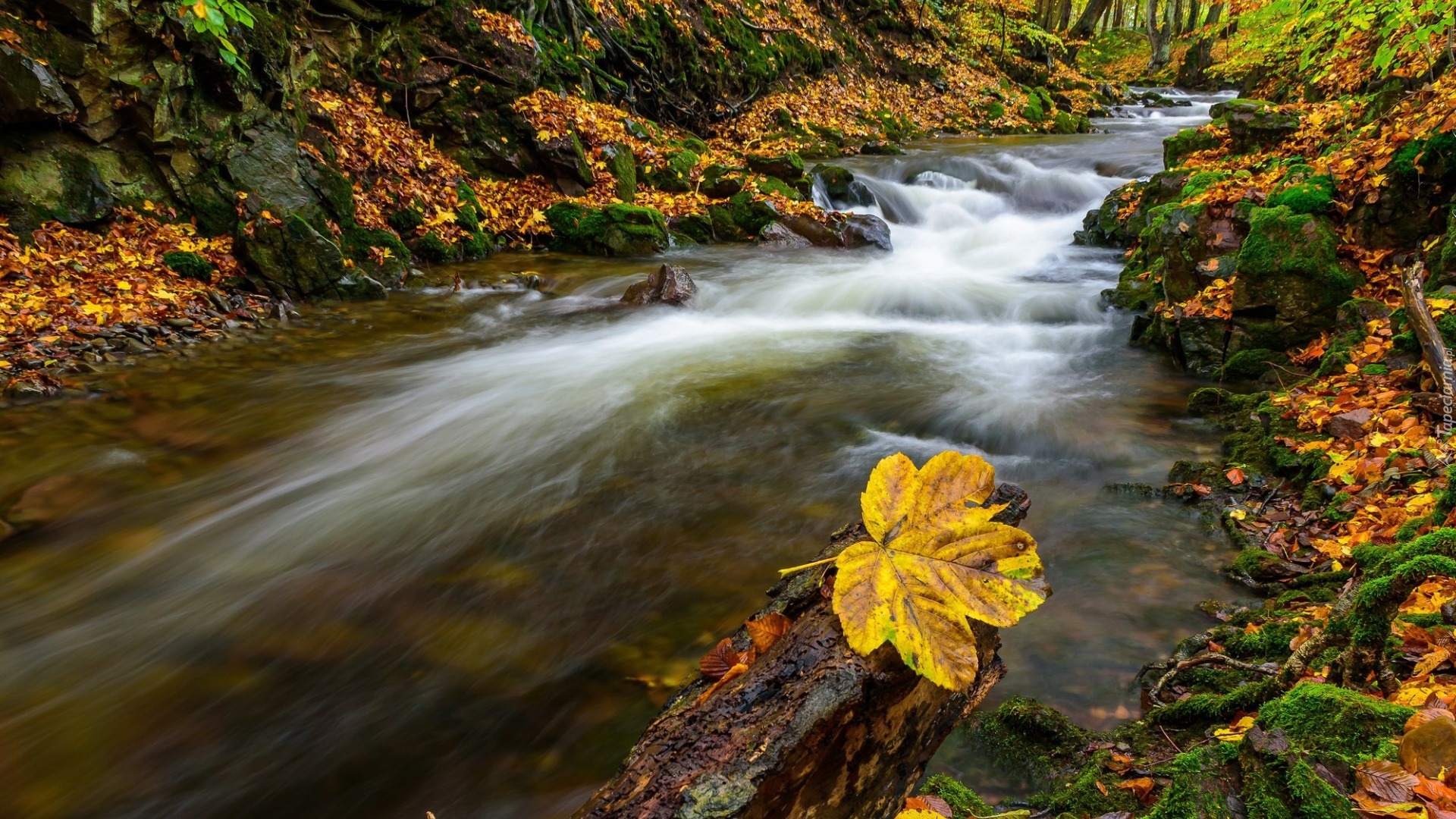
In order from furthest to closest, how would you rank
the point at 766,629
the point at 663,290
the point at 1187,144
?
the point at 1187,144, the point at 663,290, the point at 766,629

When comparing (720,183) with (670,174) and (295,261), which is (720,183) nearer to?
(670,174)

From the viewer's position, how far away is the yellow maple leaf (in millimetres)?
1104

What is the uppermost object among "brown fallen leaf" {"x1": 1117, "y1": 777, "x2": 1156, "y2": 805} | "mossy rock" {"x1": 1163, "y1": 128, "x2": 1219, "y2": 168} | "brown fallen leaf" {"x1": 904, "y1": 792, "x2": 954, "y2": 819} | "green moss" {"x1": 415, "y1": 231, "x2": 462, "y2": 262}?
"mossy rock" {"x1": 1163, "y1": 128, "x2": 1219, "y2": 168}

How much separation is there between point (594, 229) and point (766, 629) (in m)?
10.1

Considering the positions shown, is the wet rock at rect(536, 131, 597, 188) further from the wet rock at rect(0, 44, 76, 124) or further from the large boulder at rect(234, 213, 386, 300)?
the wet rock at rect(0, 44, 76, 124)

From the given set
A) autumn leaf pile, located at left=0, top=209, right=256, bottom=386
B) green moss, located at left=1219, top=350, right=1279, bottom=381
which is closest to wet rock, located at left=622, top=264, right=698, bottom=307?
autumn leaf pile, located at left=0, top=209, right=256, bottom=386

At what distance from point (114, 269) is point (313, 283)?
1671mm

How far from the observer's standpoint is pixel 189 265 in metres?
7.02

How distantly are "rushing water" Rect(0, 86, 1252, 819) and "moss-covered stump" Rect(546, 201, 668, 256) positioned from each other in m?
2.70

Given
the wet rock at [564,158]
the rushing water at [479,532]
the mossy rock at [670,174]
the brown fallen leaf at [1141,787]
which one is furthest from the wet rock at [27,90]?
the brown fallen leaf at [1141,787]

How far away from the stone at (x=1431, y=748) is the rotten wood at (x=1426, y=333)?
3363mm

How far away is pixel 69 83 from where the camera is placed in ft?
21.1

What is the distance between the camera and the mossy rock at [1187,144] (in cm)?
922

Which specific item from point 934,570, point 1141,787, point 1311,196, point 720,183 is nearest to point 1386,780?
point 1141,787
